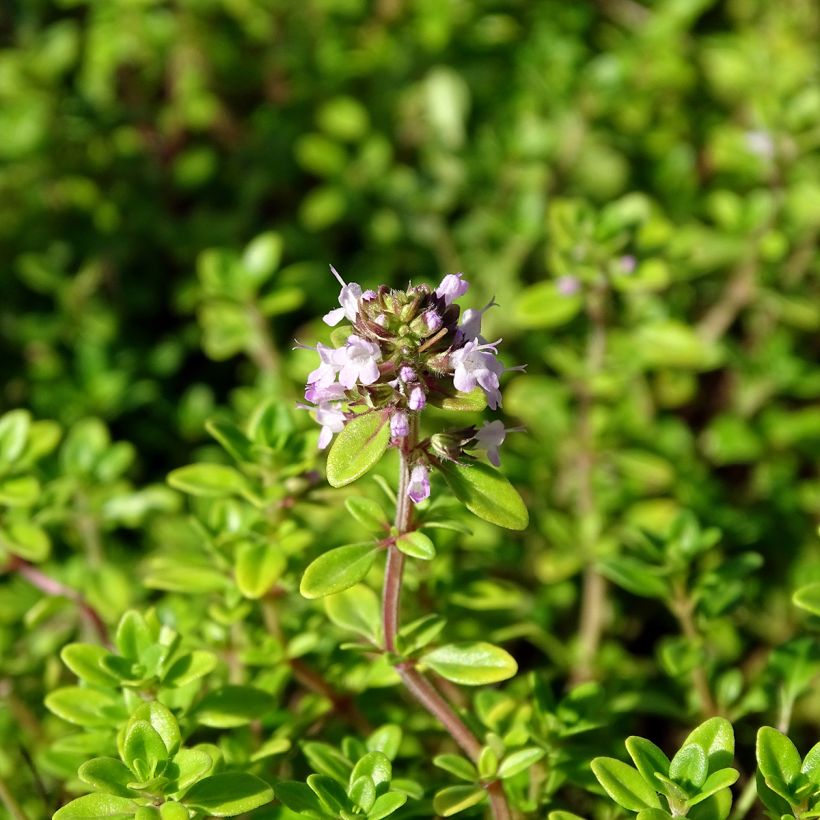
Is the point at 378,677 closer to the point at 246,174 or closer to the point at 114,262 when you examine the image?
the point at 114,262

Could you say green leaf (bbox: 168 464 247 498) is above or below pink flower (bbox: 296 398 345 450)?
below

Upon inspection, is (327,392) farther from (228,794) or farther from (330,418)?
(228,794)

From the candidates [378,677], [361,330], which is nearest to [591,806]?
[378,677]

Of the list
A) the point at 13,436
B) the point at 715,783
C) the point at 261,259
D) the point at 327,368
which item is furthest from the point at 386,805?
the point at 261,259

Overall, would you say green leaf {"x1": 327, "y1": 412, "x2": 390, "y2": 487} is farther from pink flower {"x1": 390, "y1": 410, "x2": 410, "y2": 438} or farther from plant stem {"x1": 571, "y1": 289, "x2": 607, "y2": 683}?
plant stem {"x1": 571, "y1": 289, "x2": 607, "y2": 683}

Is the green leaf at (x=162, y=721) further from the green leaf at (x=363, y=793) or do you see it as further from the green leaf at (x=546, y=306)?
the green leaf at (x=546, y=306)

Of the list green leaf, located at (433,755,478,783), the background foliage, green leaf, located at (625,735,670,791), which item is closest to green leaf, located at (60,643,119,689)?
the background foliage
